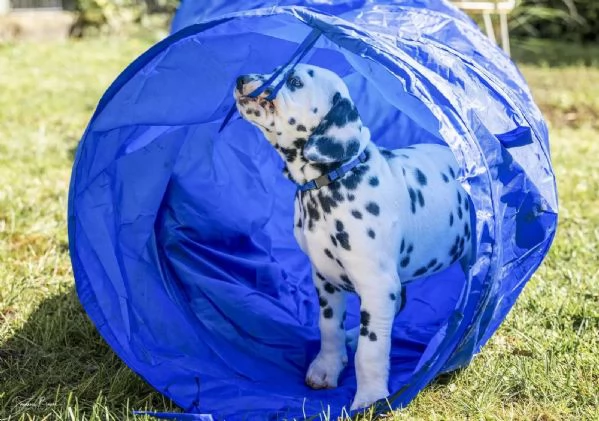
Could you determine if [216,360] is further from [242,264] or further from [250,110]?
[250,110]

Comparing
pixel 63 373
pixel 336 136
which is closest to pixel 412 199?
pixel 336 136

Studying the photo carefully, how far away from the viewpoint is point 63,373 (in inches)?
116

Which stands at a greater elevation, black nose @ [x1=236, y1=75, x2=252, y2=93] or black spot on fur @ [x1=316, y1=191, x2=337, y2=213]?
black nose @ [x1=236, y1=75, x2=252, y2=93]

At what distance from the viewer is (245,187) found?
3.80 meters

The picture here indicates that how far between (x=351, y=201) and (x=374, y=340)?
420 mm

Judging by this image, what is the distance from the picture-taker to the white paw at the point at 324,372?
293 centimetres

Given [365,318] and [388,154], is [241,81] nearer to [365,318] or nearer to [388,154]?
[388,154]

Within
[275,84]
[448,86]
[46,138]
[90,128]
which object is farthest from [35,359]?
[46,138]

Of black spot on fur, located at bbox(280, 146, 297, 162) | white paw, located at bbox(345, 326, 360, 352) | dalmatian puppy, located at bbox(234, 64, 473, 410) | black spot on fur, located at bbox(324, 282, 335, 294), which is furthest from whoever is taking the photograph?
white paw, located at bbox(345, 326, 360, 352)

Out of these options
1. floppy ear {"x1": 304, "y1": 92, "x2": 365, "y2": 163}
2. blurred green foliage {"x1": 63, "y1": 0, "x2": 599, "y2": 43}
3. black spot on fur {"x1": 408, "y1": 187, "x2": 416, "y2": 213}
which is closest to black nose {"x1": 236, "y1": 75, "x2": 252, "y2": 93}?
floppy ear {"x1": 304, "y1": 92, "x2": 365, "y2": 163}

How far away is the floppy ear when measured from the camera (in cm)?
253

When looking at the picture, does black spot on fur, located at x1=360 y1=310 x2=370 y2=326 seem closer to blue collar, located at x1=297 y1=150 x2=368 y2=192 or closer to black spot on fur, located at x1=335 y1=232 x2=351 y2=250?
black spot on fur, located at x1=335 y1=232 x2=351 y2=250

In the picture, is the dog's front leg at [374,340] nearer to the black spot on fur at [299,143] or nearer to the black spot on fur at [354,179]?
the black spot on fur at [354,179]

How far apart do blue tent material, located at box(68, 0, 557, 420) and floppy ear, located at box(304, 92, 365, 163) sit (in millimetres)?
194
